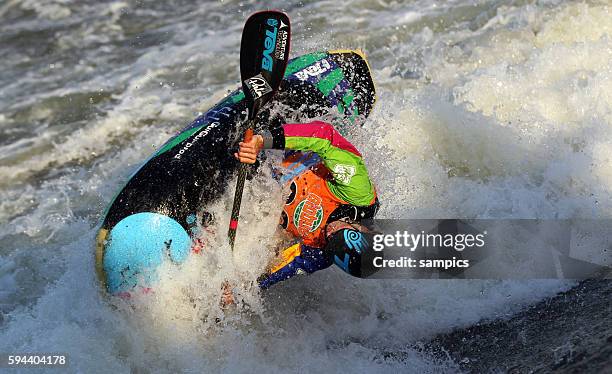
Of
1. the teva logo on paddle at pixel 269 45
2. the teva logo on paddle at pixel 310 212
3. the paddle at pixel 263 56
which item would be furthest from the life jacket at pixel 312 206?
the teva logo on paddle at pixel 269 45

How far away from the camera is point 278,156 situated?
433 cm

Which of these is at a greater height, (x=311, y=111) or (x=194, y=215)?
(x=311, y=111)

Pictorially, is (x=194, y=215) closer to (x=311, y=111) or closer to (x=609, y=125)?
(x=311, y=111)

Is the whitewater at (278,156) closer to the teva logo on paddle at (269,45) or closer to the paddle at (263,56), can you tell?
the paddle at (263,56)

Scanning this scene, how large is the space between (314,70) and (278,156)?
0.87 meters

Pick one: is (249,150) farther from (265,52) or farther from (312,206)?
(312,206)

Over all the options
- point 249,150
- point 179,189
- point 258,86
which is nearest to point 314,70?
point 258,86

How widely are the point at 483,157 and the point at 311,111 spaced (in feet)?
5.65

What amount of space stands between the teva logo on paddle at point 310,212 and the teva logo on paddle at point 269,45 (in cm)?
81

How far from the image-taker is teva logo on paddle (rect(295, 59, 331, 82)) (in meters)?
4.80

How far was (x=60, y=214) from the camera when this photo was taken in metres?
5.95

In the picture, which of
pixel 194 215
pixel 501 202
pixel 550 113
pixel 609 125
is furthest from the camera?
pixel 550 113

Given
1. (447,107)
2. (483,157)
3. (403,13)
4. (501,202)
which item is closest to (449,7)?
(403,13)

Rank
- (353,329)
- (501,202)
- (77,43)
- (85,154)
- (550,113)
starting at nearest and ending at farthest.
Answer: (353,329)
(501,202)
(550,113)
(85,154)
(77,43)
